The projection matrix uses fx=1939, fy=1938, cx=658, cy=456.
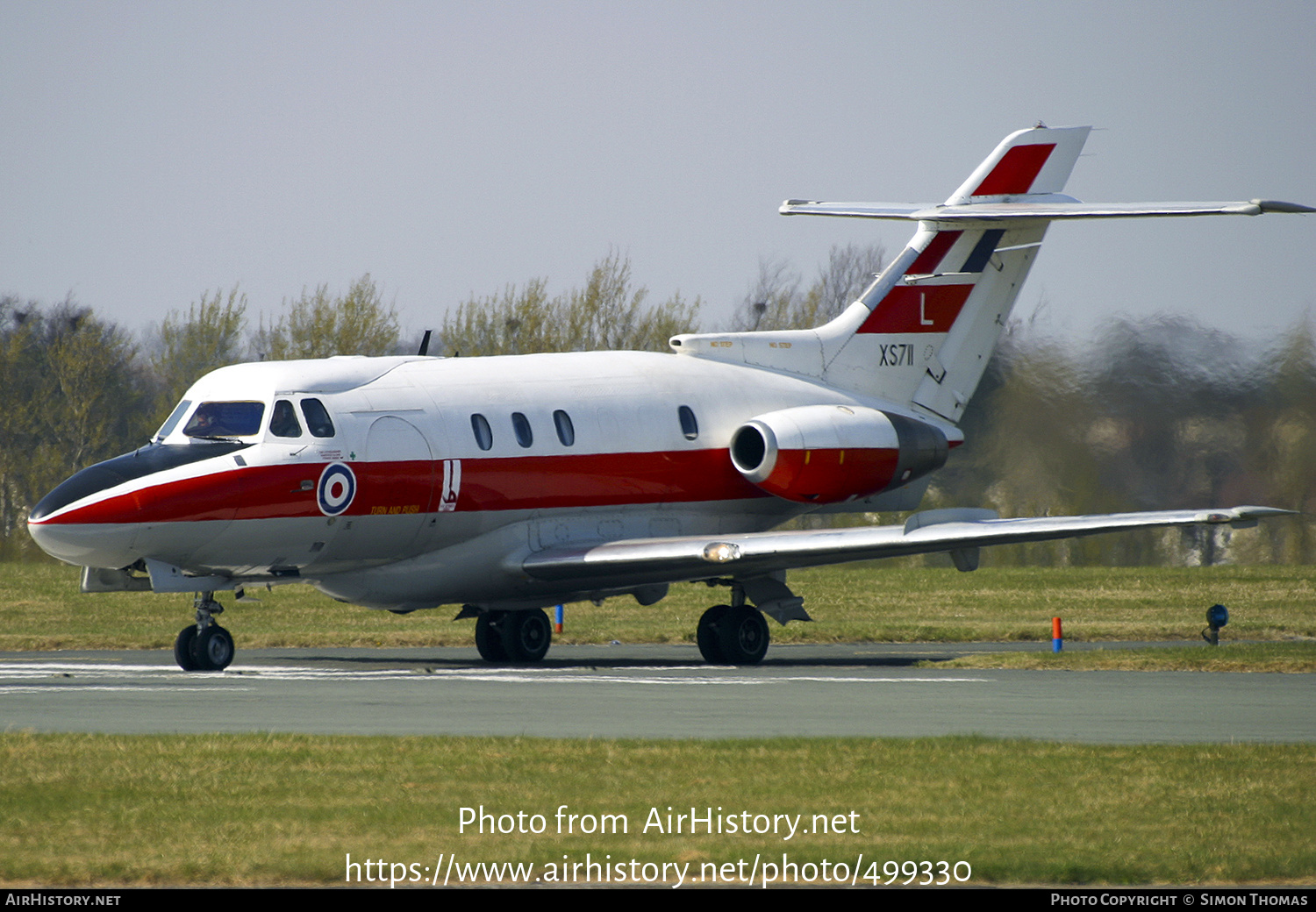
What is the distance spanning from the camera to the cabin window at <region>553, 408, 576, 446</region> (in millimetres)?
26891

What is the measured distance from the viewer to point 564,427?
2697cm

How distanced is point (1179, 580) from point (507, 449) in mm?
24394

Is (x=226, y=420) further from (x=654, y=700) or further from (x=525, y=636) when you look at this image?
(x=654, y=700)

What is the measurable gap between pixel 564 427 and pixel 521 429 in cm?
73

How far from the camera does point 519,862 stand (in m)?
10.1

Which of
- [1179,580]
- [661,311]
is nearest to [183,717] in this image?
[1179,580]

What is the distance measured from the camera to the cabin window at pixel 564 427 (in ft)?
88.2

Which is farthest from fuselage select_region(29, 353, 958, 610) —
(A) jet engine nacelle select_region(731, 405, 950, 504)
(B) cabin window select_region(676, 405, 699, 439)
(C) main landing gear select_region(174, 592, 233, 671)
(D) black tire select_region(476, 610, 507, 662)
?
(D) black tire select_region(476, 610, 507, 662)

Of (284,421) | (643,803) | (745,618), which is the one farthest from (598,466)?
(643,803)

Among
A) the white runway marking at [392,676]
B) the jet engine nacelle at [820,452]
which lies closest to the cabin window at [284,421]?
the white runway marking at [392,676]

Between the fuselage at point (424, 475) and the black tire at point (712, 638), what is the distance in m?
1.44

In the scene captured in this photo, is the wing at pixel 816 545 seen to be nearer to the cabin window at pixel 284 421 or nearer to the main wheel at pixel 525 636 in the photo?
the main wheel at pixel 525 636

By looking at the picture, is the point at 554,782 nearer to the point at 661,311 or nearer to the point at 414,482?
the point at 414,482

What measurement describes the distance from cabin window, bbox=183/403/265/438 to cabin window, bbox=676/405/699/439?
22.1 feet
